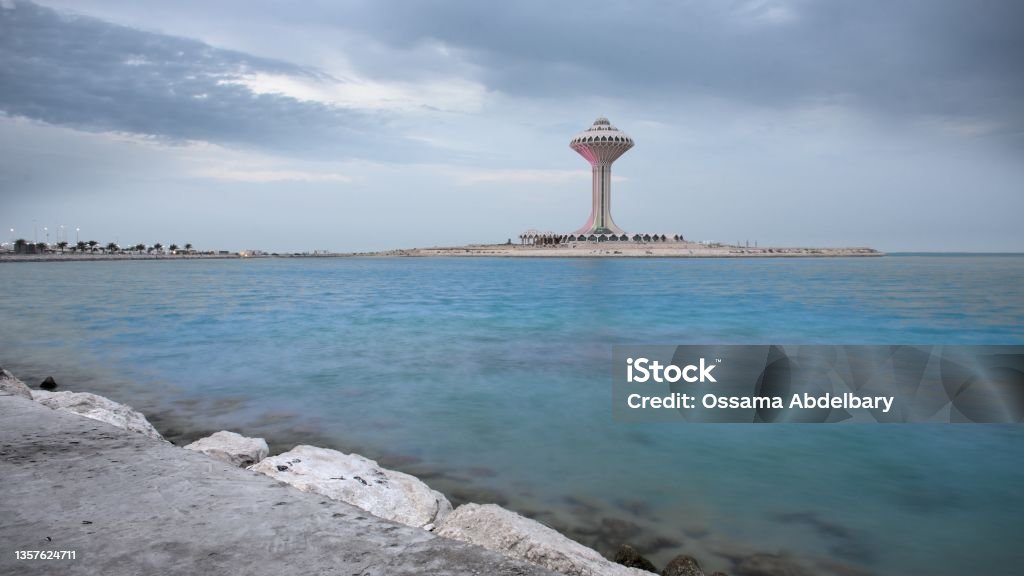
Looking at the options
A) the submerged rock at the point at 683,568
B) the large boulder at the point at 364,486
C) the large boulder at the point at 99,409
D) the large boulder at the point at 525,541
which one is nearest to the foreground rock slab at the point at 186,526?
the large boulder at the point at 525,541

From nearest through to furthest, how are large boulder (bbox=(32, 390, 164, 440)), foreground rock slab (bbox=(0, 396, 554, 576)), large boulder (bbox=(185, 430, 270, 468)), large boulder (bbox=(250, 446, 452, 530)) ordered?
1. foreground rock slab (bbox=(0, 396, 554, 576))
2. large boulder (bbox=(250, 446, 452, 530))
3. large boulder (bbox=(185, 430, 270, 468))
4. large boulder (bbox=(32, 390, 164, 440))

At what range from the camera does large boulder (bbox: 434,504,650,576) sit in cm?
339

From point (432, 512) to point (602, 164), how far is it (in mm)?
122224

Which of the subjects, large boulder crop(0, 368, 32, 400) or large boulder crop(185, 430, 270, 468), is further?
large boulder crop(0, 368, 32, 400)

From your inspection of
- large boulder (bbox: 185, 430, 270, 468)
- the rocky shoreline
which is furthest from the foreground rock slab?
large boulder (bbox: 185, 430, 270, 468)

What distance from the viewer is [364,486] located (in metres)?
4.63

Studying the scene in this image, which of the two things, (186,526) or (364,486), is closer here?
(186,526)

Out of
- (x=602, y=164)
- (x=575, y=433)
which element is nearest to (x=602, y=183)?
(x=602, y=164)

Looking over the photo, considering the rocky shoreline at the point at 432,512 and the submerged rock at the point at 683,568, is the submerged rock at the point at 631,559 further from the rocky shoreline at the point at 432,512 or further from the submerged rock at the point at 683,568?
the submerged rock at the point at 683,568

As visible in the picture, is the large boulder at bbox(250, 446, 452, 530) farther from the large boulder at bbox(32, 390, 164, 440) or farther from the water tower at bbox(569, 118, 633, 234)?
the water tower at bbox(569, 118, 633, 234)

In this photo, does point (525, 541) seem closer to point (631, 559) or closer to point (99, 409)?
point (631, 559)

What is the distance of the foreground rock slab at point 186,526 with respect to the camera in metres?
2.13

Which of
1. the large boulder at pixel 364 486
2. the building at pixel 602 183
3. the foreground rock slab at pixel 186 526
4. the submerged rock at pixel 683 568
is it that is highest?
the building at pixel 602 183

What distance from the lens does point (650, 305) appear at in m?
26.3
